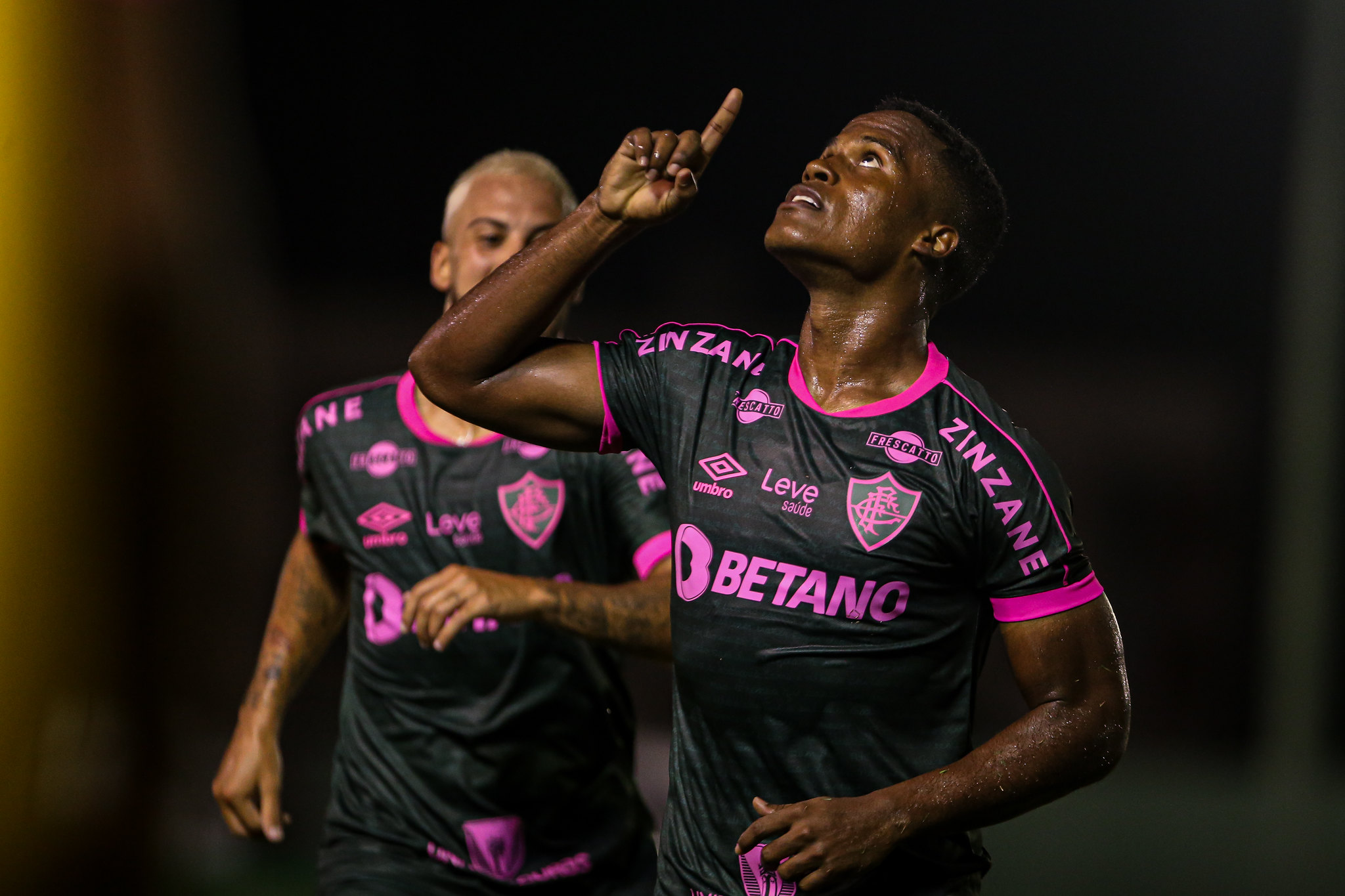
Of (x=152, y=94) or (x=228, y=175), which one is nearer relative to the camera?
(x=152, y=94)

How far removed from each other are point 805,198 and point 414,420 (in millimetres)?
1322

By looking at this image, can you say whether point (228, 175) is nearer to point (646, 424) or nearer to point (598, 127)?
point (598, 127)

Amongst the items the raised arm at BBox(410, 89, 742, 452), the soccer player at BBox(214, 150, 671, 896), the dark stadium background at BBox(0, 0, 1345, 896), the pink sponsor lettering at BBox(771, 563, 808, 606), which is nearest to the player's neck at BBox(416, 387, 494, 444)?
the soccer player at BBox(214, 150, 671, 896)

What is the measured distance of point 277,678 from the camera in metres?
3.18

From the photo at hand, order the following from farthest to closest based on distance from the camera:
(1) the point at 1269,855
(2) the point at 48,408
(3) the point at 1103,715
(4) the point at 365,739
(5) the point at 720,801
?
(1) the point at 1269,855 → (2) the point at 48,408 → (4) the point at 365,739 → (5) the point at 720,801 → (3) the point at 1103,715

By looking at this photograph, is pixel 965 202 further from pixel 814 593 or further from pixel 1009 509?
pixel 814 593

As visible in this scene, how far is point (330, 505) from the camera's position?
3.19 m

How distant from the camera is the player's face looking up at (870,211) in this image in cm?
222

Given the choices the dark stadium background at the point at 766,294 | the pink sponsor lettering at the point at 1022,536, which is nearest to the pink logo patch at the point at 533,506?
the pink sponsor lettering at the point at 1022,536

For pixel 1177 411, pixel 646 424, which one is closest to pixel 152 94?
pixel 646 424

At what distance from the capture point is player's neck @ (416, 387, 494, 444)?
316 cm

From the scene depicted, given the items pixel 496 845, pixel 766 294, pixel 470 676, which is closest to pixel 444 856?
pixel 496 845

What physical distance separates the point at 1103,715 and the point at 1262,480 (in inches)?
255

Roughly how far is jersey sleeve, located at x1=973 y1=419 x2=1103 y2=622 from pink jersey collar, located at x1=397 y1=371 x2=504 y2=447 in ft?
4.57
